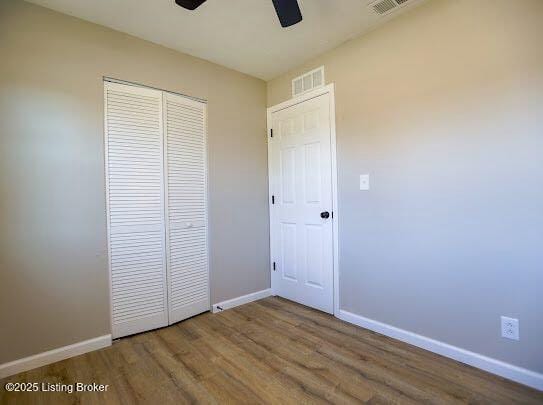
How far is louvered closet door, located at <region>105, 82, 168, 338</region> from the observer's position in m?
2.27

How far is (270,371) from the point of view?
1.85m

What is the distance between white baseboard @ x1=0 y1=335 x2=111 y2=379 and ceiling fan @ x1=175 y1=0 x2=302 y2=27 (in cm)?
240

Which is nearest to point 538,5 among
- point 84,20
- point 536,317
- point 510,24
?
point 510,24

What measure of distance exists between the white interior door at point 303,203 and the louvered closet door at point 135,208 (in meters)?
1.28

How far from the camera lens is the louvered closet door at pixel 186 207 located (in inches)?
101

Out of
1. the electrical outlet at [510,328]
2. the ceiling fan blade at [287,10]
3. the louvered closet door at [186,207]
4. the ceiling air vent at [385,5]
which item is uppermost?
the ceiling air vent at [385,5]

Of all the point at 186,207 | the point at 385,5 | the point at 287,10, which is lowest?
the point at 186,207

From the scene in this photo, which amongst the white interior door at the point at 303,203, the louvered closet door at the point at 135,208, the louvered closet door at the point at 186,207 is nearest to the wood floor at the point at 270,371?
the louvered closet door at the point at 135,208

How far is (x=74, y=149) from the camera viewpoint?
6.86 ft

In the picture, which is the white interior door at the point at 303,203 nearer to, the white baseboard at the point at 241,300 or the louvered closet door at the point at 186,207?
the white baseboard at the point at 241,300

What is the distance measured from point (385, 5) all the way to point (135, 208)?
98.1 inches

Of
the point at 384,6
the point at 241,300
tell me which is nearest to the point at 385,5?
the point at 384,6

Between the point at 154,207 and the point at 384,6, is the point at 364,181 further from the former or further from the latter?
the point at 154,207

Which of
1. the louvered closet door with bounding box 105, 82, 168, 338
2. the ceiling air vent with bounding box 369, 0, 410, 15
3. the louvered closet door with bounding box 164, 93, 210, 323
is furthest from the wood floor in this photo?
the ceiling air vent with bounding box 369, 0, 410, 15
